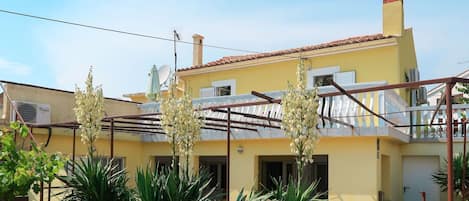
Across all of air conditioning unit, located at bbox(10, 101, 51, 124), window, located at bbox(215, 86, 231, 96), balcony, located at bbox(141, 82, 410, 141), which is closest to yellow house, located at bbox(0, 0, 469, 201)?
balcony, located at bbox(141, 82, 410, 141)

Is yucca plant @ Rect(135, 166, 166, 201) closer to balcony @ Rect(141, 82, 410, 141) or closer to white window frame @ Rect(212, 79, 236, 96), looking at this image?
balcony @ Rect(141, 82, 410, 141)

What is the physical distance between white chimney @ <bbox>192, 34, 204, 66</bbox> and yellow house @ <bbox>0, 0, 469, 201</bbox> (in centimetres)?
295

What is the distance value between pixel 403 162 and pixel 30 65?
444 inches

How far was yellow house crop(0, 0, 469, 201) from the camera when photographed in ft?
38.2

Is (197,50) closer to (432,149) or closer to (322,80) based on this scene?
(322,80)

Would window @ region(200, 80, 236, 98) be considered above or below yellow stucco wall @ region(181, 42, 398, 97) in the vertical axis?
below

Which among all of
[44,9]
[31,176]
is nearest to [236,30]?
[44,9]

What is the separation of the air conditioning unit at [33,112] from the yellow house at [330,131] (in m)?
0.13

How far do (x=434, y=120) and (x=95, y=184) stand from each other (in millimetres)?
9411

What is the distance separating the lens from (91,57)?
14.8 meters

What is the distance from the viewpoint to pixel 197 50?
21.5 meters

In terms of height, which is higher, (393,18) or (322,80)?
(393,18)

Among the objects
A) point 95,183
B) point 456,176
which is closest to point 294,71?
point 456,176

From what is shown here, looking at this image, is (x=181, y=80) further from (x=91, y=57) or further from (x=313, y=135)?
(x=313, y=135)
